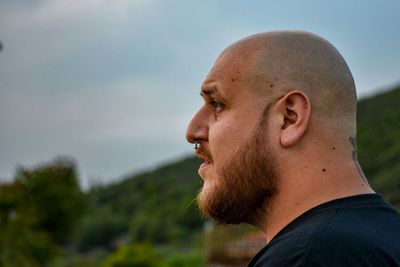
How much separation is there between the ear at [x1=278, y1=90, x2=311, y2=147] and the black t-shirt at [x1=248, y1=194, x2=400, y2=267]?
0.45 feet

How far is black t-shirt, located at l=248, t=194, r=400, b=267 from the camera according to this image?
1.32m

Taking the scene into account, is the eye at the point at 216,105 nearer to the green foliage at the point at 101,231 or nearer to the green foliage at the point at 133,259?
the green foliage at the point at 133,259

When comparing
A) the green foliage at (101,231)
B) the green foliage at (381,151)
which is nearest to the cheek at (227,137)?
the green foliage at (381,151)

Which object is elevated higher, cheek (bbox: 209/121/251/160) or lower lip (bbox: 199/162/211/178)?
cheek (bbox: 209/121/251/160)

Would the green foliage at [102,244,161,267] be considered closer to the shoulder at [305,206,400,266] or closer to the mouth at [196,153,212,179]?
the mouth at [196,153,212,179]

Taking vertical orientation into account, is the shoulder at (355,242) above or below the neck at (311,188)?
below

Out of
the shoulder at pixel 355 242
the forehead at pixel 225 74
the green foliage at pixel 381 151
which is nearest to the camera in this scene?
the shoulder at pixel 355 242

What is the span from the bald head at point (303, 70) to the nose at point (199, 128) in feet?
0.46

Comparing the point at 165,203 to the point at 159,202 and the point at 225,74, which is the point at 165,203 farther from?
the point at 225,74

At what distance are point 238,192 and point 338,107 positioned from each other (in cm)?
25

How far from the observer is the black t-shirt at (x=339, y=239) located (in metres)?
1.32

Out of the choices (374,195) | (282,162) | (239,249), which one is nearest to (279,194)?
(282,162)

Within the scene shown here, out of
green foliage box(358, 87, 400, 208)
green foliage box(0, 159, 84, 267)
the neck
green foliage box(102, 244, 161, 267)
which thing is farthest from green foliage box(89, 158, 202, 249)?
the neck

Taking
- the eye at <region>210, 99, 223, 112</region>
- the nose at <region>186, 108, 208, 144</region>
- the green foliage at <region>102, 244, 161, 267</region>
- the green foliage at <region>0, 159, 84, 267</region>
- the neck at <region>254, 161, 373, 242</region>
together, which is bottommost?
the green foliage at <region>102, 244, 161, 267</region>
